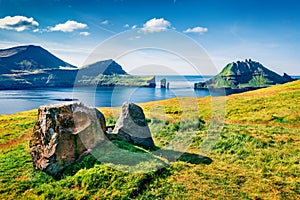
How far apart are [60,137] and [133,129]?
22.2 feet

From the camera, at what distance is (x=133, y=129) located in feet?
71.1

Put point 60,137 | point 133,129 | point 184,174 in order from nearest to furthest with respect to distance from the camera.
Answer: point 184,174
point 60,137
point 133,129

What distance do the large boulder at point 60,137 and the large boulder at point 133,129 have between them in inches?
145

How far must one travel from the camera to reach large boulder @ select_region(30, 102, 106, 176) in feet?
54.5

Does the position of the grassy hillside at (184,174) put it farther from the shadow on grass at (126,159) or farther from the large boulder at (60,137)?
the large boulder at (60,137)

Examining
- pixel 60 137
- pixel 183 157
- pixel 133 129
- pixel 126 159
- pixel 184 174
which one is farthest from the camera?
pixel 133 129

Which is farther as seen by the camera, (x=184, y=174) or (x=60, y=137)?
(x=60, y=137)

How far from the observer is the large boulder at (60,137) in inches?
655

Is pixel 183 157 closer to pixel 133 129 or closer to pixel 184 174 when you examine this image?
pixel 184 174

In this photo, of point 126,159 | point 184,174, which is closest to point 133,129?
point 126,159

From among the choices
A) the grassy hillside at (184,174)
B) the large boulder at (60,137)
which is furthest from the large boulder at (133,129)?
the large boulder at (60,137)

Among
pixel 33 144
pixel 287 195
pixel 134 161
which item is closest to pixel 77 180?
pixel 134 161

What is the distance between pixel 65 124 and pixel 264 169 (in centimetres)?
1399

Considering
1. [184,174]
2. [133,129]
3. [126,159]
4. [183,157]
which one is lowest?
[184,174]
